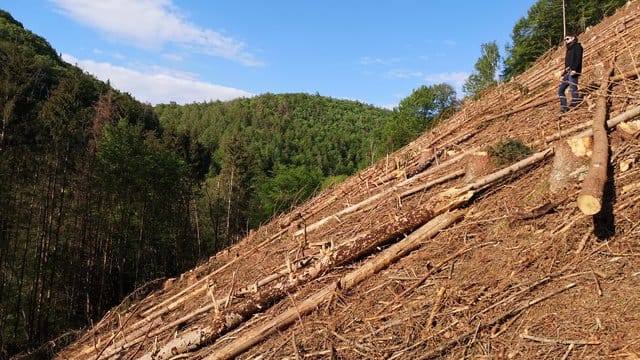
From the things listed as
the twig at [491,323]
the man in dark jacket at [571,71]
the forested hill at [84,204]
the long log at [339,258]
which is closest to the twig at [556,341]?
the twig at [491,323]

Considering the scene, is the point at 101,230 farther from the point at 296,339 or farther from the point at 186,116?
the point at 186,116

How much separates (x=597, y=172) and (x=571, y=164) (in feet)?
2.23

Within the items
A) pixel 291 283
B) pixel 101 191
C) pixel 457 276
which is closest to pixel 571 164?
pixel 457 276

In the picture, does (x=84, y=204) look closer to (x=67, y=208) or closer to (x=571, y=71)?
(x=67, y=208)

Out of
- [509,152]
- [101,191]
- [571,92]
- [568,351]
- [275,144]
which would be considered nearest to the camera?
[568,351]

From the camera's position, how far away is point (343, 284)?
486 cm

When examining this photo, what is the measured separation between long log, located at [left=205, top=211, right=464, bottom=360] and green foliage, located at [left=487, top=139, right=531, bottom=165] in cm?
105

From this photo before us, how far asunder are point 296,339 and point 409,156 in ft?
17.5

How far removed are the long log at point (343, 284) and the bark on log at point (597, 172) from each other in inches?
58.7

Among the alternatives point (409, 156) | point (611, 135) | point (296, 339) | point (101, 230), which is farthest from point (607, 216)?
point (101, 230)

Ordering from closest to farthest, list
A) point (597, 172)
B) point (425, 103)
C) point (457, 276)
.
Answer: point (597, 172), point (457, 276), point (425, 103)

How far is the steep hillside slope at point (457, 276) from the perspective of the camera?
341 centimetres

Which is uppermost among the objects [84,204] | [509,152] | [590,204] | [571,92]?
[571,92]

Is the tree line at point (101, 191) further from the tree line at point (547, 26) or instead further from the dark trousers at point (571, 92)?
the dark trousers at point (571, 92)
